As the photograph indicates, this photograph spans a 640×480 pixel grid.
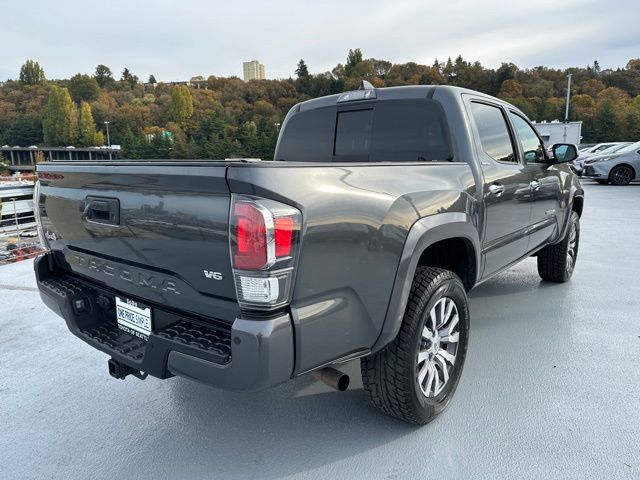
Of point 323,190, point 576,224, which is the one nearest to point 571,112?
point 576,224

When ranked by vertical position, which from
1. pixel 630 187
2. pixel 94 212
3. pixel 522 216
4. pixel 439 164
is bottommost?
pixel 630 187

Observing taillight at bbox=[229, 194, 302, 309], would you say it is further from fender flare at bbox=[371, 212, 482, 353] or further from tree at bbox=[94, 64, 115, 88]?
tree at bbox=[94, 64, 115, 88]

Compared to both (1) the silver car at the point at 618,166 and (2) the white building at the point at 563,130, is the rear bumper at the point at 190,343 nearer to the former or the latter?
(1) the silver car at the point at 618,166

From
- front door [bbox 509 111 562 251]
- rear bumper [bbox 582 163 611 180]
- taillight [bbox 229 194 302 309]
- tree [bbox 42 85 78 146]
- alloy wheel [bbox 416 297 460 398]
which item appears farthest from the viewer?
tree [bbox 42 85 78 146]

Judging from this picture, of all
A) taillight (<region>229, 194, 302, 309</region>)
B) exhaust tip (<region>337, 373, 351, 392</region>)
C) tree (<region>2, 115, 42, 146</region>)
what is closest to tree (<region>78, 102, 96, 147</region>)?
tree (<region>2, 115, 42, 146</region>)

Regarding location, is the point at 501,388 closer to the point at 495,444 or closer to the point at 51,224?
the point at 495,444

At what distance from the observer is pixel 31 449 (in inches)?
85.0

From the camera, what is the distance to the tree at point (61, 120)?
110 m

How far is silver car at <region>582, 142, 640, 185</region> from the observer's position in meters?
14.4

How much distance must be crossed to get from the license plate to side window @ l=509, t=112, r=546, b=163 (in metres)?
2.98

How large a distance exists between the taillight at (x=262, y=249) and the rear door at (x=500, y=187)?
1691 mm

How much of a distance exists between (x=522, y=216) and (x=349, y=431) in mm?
2104

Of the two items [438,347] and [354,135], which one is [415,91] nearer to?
[354,135]

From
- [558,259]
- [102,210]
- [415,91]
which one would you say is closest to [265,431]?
[102,210]
